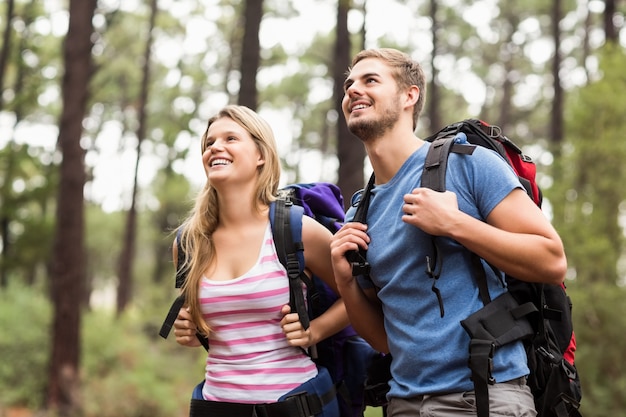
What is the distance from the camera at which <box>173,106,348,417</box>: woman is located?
3.26 m

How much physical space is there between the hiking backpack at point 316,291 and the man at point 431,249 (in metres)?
0.30

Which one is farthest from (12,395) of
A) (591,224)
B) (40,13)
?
(40,13)

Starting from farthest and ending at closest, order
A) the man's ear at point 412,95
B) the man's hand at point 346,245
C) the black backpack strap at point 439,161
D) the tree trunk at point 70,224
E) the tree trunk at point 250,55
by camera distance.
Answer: the tree trunk at point 70,224 < the tree trunk at point 250,55 < the man's ear at point 412,95 < the man's hand at point 346,245 < the black backpack strap at point 439,161

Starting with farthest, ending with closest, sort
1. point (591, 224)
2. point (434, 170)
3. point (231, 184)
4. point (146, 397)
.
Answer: point (146, 397)
point (591, 224)
point (231, 184)
point (434, 170)

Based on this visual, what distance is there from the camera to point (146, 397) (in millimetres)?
11781

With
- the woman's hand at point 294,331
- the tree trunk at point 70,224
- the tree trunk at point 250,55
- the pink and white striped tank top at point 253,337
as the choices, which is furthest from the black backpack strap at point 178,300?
the tree trunk at point 70,224

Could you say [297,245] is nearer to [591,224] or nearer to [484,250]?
[484,250]

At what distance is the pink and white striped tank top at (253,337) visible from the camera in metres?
3.25

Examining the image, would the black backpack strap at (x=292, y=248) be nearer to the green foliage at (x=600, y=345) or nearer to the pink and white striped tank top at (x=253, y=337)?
the pink and white striped tank top at (x=253, y=337)

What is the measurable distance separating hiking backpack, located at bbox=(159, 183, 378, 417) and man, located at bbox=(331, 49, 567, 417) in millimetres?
298

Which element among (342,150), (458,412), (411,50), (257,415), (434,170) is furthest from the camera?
(411,50)

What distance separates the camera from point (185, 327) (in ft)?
11.3

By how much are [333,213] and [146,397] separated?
9158 mm

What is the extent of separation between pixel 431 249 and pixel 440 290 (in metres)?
0.17
